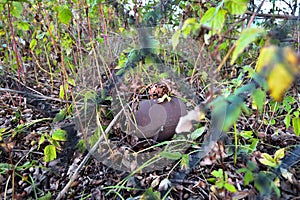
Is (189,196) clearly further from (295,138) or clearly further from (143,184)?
(295,138)

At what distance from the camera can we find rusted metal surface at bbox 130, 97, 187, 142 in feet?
4.99

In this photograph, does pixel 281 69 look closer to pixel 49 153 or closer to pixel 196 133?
pixel 196 133

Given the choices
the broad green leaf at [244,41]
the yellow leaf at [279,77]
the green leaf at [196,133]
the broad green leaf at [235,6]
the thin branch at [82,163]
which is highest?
the broad green leaf at [235,6]

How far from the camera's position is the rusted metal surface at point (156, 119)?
1.52 metres

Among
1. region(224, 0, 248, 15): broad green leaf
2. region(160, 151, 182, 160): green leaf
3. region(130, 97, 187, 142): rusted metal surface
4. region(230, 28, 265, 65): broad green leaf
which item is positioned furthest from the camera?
region(130, 97, 187, 142): rusted metal surface

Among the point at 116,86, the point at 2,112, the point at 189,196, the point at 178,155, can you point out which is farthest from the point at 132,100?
the point at 2,112

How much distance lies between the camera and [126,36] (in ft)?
6.23

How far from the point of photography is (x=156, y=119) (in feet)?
4.99

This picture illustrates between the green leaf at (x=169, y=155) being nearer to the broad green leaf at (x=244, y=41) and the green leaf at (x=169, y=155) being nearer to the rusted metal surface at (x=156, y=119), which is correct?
the rusted metal surface at (x=156, y=119)

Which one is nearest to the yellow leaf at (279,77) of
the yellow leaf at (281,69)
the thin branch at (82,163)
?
the yellow leaf at (281,69)

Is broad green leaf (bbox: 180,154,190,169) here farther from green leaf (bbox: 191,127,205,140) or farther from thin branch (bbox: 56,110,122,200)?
thin branch (bbox: 56,110,122,200)

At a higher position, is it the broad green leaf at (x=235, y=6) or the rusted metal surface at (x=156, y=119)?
the broad green leaf at (x=235, y=6)

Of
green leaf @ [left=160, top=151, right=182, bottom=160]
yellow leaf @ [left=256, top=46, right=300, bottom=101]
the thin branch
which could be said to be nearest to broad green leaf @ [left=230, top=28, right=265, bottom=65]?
yellow leaf @ [left=256, top=46, right=300, bottom=101]

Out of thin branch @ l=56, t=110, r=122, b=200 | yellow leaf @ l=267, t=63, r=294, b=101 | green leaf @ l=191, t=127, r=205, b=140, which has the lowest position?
thin branch @ l=56, t=110, r=122, b=200
